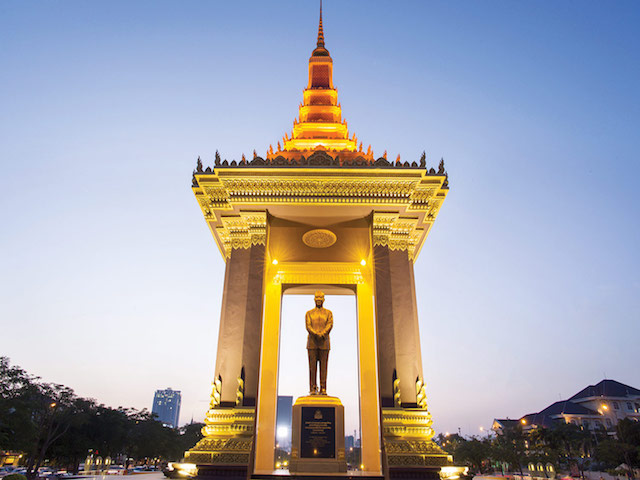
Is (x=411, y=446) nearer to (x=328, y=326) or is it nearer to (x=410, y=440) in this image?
(x=410, y=440)

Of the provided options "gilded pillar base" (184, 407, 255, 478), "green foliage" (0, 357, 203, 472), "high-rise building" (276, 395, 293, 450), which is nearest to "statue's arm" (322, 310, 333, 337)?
"gilded pillar base" (184, 407, 255, 478)

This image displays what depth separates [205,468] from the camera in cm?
1182

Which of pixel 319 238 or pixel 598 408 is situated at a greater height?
pixel 598 408

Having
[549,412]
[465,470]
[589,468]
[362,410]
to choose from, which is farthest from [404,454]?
[549,412]

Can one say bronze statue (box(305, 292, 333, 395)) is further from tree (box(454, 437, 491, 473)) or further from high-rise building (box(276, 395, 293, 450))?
tree (box(454, 437, 491, 473))

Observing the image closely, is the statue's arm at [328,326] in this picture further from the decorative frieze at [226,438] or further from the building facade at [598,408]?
the building facade at [598,408]

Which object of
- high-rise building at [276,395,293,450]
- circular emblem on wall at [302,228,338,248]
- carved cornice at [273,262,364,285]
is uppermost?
circular emblem on wall at [302,228,338,248]

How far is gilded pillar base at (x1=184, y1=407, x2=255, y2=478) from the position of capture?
38.5 feet

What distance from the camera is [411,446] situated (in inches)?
484

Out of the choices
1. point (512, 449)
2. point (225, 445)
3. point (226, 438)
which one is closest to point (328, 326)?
point (226, 438)

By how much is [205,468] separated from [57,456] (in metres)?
44.8

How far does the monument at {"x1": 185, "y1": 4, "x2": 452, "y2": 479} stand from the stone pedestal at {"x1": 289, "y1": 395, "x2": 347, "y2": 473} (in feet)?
0.09

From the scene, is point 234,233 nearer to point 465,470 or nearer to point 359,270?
point 359,270

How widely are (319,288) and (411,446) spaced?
25.7 feet
